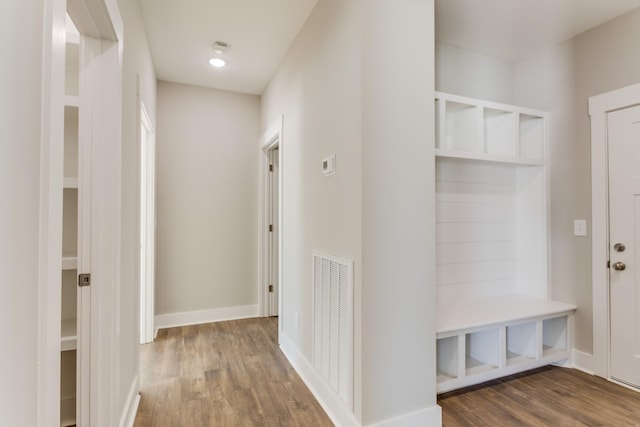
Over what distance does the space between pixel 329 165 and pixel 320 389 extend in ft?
4.81

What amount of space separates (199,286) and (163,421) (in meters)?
1.89

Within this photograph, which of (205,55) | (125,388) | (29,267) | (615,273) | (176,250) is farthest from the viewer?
(176,250)

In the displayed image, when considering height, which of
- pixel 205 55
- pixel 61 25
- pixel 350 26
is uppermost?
pixel 205 55

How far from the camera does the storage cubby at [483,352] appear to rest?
2371 millimetres

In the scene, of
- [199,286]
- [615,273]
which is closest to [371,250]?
[615,273]

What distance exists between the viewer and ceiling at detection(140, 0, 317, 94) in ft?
7.68

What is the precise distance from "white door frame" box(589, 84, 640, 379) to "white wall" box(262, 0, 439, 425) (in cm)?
156

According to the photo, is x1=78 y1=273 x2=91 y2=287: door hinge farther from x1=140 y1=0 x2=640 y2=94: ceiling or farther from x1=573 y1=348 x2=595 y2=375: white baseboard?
x1=573 y1=348 x2=595 y2=375: white baseboard

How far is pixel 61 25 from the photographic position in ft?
2.78

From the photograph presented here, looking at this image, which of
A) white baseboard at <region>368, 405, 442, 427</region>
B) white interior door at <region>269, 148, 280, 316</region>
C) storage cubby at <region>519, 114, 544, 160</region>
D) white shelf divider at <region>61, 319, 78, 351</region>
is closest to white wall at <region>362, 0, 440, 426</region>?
white baseboard at <region>368, 405, 442, 427</region>

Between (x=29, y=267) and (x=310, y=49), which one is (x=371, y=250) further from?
(x=310, y=49)

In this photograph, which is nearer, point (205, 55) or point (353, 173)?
point (353, 173)

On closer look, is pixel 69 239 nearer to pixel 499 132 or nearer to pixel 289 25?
pixel 289 25

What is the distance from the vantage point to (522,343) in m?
2.62
